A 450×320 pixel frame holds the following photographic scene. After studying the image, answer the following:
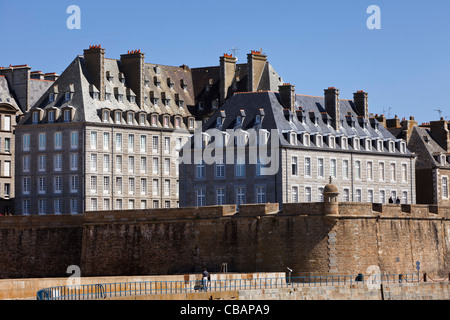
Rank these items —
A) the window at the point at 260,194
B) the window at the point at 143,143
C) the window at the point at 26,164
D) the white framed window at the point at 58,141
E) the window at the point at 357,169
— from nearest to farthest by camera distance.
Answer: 1. the window at the point at 260,194
2. the window at the point at 357,169
3. the white framed window at the point at 58,141
4. the window at the point at 26,164
5. the window at the point at 143,143

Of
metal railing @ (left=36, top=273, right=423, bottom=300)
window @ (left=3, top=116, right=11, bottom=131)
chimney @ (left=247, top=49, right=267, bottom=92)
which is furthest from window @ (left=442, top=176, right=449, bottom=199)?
window @ (left=3, top=116, right=11, bottom=131)

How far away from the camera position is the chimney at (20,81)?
109 metres

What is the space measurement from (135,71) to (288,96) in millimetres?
17279

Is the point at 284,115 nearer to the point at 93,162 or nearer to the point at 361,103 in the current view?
the point at 361,103

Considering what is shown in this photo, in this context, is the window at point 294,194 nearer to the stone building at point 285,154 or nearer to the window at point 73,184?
the stone building at point 285,154

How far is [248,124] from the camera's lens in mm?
89250

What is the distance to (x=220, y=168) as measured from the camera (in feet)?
293

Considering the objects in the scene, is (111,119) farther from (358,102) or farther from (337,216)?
(337,216)

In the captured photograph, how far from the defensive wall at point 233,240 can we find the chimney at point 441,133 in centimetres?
2681

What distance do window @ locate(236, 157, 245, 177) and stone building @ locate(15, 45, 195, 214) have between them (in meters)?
15.1

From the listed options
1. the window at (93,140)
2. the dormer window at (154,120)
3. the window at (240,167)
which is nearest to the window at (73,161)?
the window at (93,140)

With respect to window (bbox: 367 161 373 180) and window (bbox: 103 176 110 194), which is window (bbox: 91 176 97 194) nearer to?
window (bbox: 103 176 110 194)

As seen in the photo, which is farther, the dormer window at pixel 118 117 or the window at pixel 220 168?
the dormer window at pixel 118 117

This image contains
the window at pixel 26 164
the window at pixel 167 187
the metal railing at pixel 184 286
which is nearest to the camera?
the metal railing at pixel 184 286
